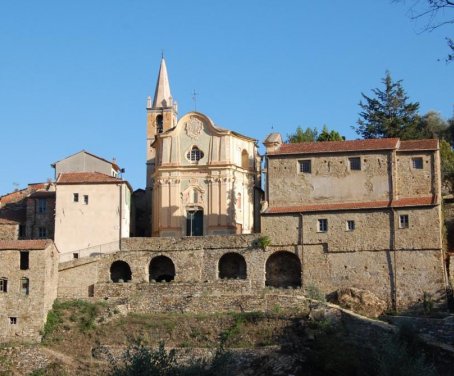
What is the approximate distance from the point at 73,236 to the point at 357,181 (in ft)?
66.1

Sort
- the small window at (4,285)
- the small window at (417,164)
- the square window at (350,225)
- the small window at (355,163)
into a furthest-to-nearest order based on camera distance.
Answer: the small window at (355,163), the small window at (417,164), the square window at (350,225), the small window at (4,285)

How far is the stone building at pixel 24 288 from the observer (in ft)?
197

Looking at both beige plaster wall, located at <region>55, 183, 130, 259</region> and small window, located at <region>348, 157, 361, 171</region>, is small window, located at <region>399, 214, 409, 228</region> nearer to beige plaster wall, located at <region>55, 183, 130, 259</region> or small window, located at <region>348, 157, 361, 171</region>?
small window, located at <region>348, 157, 361, 171</region>

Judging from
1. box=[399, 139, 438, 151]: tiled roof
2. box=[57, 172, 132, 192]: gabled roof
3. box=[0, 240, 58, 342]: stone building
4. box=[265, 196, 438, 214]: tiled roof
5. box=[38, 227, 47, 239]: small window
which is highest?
box=[399, 139, 438, 151]: tiled roof

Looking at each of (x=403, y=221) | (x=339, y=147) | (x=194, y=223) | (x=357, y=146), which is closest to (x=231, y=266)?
(x=194, y=223)

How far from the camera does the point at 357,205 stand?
6331cm

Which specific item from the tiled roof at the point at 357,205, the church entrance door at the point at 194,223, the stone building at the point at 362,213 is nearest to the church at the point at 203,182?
the church entrance door at the point at 194,223

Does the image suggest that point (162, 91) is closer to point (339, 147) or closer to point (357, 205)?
point (339, 147)

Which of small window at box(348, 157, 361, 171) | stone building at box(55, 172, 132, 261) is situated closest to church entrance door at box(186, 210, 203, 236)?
stone building at box(55, 172, 132, 261)

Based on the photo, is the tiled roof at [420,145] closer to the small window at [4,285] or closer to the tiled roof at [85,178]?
the tiled roof at [85,178]

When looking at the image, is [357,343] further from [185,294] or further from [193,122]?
[193,122]

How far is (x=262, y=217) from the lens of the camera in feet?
211

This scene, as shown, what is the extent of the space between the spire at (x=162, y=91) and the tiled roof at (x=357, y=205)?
2151cm

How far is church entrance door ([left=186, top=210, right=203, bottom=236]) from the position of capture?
230 feet
